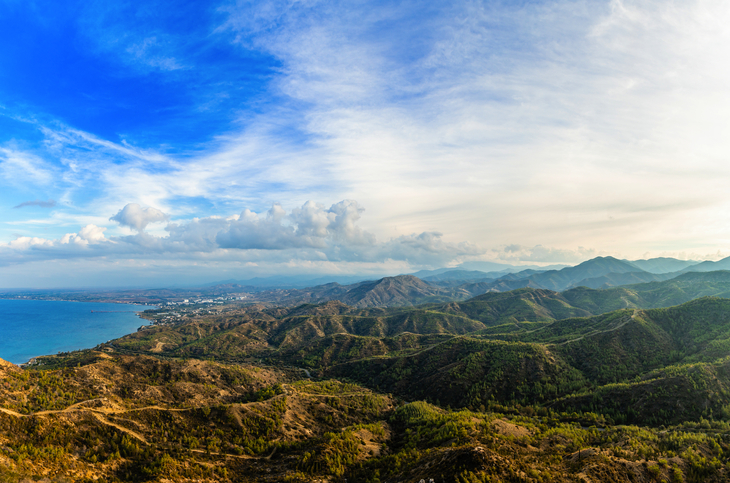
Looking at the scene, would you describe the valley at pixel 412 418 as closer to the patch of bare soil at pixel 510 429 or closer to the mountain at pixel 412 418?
the mountain at pixel 412 418

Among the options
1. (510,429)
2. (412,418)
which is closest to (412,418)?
(412,418)

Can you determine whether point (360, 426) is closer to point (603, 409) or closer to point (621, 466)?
point (621, 466)

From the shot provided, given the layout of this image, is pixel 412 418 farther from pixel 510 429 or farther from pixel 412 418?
pixel 510 429

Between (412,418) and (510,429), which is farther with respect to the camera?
(412,418)

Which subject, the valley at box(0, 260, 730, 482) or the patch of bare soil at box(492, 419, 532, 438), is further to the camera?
the patch of bare soil at box(492, 419, 532, 438)

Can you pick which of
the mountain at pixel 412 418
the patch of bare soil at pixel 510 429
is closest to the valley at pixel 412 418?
the mountain at pixel 412 418

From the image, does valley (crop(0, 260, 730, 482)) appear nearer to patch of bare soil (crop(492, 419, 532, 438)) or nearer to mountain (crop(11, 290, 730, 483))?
mountain (crop(11, 290, 730, 483))

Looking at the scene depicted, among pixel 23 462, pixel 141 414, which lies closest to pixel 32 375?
pixel 141 414

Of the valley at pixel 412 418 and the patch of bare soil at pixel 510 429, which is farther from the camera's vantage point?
the patch of bare soil at pixel 510 429

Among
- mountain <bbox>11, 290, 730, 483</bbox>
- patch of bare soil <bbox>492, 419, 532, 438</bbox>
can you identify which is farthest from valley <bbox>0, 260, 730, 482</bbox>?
patch of bare soil <bbox>492, 419, 532, 438</bbox>

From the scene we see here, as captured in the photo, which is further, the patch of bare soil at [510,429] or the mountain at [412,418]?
the patch of bare soil at [510,429]

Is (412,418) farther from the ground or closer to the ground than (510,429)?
closer to the ground
